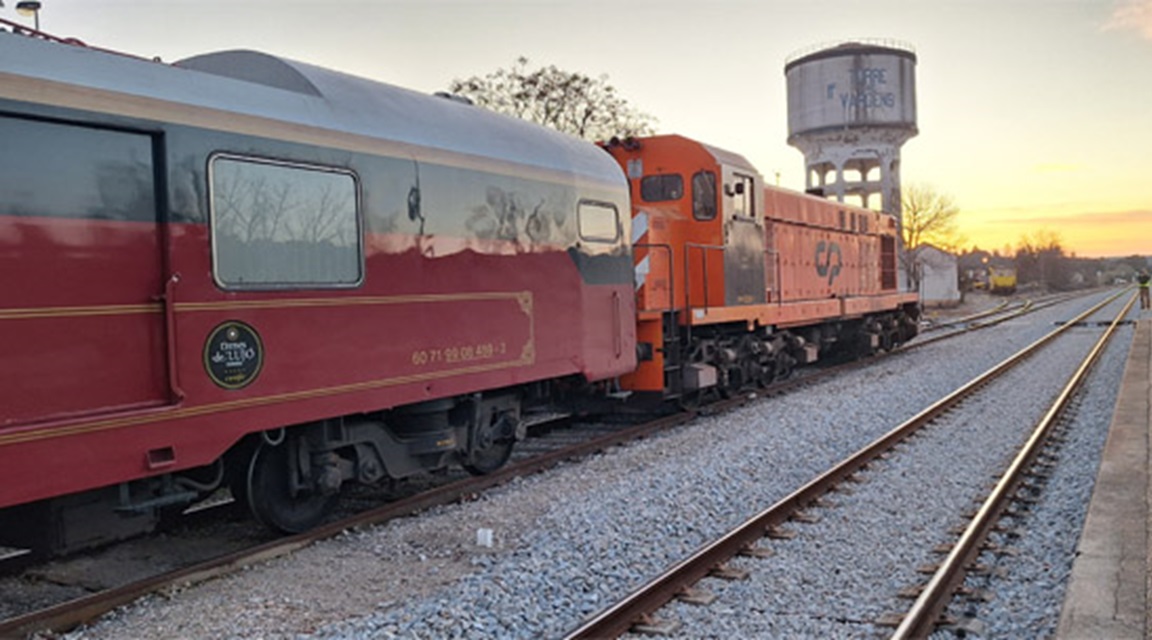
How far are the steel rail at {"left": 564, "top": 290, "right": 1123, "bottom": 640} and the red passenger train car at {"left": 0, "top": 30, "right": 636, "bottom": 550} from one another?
2515 mm

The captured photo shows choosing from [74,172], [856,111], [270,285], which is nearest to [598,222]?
[270,285]

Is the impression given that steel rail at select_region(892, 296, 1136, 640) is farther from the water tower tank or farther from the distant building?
the distant building

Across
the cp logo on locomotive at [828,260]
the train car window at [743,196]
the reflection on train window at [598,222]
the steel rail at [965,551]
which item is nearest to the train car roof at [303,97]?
the reflection on train window at [598,222]

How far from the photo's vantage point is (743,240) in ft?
44.9

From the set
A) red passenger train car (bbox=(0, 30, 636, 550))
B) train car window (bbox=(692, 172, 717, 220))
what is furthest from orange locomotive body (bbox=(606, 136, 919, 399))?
red passenger train car (bbox=(0, 30, 636, 550))

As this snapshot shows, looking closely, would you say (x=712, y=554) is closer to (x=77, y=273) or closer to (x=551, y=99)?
(x=77, y=273)

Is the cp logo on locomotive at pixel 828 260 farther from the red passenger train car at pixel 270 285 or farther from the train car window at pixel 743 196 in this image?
the red passenger train car at pixel 270 285

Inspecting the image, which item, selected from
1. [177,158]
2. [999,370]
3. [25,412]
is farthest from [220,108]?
[999,370]

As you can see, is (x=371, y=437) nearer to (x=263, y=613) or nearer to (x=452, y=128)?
(x=263, y=613)

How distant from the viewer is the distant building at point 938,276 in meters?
65.9

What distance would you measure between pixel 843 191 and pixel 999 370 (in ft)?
126

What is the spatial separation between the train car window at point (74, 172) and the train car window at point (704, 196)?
29.2 feet

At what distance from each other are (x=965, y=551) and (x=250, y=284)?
5044 millimetres

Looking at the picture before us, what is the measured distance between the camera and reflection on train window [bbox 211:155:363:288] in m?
5.62
